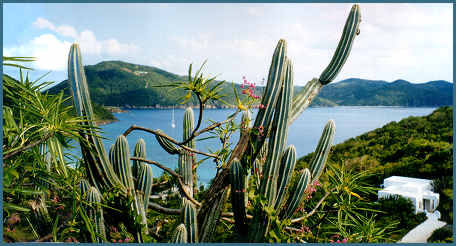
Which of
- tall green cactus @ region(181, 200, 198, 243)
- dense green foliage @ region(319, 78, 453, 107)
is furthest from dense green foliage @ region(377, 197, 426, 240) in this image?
dense green foliage @ region(319, 78, 453, 107)

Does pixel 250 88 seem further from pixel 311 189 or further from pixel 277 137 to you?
pixel 311 189

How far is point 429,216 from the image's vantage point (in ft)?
19.9

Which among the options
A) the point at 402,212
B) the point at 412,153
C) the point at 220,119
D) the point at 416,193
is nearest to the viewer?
the point at 220,119

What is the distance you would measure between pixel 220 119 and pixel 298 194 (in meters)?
0.63

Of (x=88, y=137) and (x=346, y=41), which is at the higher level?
(x=346, y=41)

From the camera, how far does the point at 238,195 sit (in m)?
1.39

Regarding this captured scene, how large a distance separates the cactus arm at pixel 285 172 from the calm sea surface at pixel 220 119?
31 cm

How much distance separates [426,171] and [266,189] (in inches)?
354

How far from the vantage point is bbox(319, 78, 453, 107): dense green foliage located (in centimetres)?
1845

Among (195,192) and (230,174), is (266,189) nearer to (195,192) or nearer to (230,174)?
(230,174)

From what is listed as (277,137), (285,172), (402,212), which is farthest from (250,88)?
(402,212)

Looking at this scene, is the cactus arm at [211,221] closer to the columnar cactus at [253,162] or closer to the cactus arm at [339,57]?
the columnar cactus at [253,162]

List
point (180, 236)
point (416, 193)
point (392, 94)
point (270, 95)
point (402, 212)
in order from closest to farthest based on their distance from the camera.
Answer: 1. point (180, 236)
2. point (270, 95)
3. point (402, 212)
4. point (416, 193)
5. point (392, 94)

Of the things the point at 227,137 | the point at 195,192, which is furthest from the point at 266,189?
the point at 195,192
